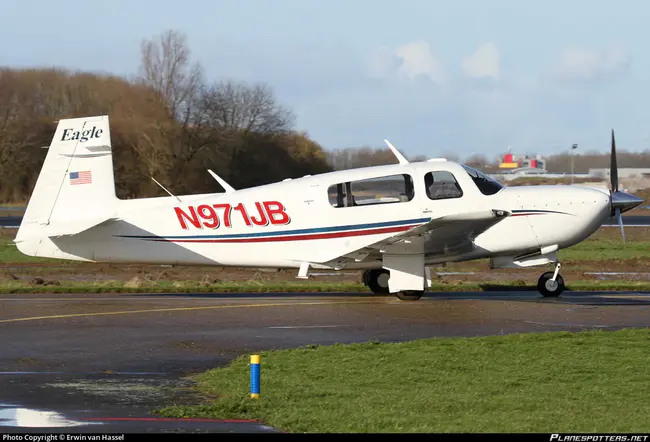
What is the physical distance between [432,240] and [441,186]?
3.43ft

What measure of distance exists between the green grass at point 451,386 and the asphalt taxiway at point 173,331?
58 cm

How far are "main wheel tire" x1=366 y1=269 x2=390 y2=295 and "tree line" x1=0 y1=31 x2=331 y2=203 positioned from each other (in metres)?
15.8

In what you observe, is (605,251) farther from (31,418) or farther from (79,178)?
(31,418)

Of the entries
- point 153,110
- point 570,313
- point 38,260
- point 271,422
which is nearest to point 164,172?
point 153,110

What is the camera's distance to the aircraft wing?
17328 millimetres

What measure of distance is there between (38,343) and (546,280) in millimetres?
9979

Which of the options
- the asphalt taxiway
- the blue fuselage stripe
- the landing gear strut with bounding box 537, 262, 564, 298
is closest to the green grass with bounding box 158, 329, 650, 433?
the asphalt taxiway

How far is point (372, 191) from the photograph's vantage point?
60.3ft

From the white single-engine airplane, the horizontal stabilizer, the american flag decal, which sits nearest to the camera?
the horizontal stabilizer

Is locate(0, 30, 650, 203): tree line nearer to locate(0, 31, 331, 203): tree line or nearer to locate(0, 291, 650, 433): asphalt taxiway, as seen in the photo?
locate(0, 31, 331, 203): tree line

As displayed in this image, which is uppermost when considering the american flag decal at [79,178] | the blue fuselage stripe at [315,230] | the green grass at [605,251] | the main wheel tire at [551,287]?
the american flag decal at [79,178]

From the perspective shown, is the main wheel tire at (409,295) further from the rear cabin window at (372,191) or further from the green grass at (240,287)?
the green grass at (240,287)

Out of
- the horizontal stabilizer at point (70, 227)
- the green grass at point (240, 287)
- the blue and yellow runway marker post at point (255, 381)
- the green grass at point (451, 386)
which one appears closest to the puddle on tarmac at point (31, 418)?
the green grass at point (451, 386)

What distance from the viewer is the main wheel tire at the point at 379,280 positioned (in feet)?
65.1
